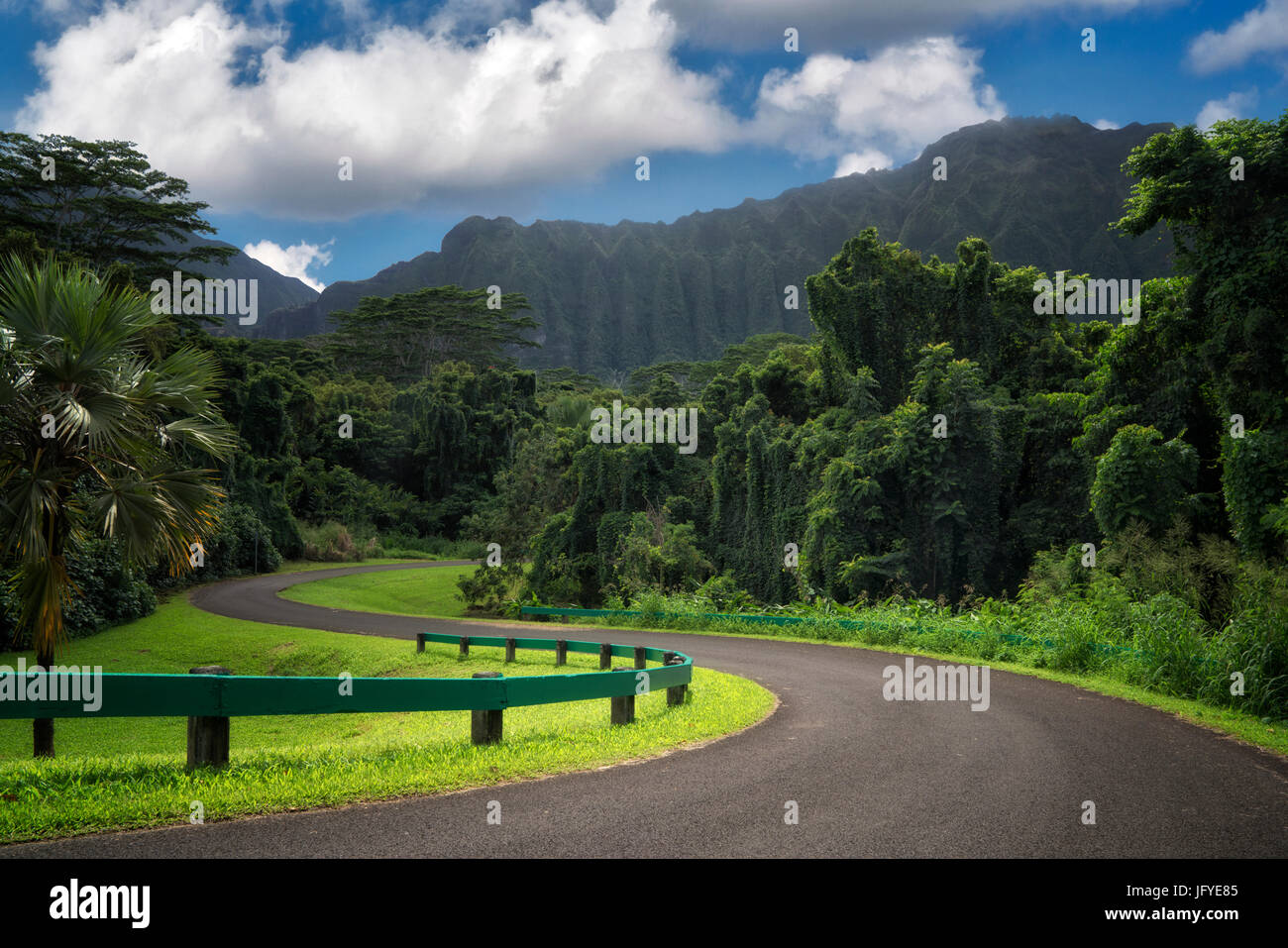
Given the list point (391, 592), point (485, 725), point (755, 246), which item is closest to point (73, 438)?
point (485, 725)

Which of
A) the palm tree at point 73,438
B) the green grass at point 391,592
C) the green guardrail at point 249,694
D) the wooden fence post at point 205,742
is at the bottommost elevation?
the green grass at point 391,592

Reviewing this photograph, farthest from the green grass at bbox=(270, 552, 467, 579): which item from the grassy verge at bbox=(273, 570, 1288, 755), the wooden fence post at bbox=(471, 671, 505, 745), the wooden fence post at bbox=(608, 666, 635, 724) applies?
the wooden fence post at bbox=(471, 671, 505, 745)

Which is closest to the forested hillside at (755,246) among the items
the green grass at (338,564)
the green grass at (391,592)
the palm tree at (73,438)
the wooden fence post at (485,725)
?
the green grass at (338,564)

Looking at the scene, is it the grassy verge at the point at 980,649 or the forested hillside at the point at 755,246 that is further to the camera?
the forested hillside at the point at 755,246

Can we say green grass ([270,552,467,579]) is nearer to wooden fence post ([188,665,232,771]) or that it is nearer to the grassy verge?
the grassy verge

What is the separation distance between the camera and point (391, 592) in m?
39.3

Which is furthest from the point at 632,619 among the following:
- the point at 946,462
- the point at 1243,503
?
the point at 1243,503

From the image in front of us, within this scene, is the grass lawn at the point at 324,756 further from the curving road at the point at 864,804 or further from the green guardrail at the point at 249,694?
the green guardrail at the point at 249,694

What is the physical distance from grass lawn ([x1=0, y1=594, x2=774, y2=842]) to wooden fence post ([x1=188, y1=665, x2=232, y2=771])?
102 millimetres

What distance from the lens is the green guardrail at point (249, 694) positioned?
18.4 feet

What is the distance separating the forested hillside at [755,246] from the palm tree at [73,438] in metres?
108

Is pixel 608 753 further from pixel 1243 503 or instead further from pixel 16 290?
pixel 1243 503

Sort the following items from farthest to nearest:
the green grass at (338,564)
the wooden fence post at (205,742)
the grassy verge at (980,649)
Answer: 1. the green grass at (338,564)
2. the grassy verge at (980,649)
3. the wooden fence post at (205,742)
